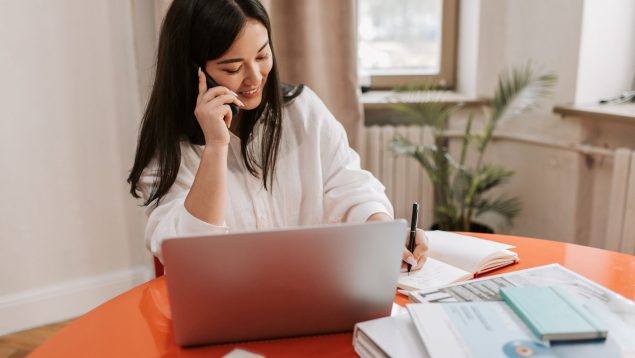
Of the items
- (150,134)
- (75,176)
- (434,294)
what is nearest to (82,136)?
(75,176)

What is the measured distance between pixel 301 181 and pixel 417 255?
0.46m

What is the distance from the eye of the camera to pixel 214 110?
120 cm

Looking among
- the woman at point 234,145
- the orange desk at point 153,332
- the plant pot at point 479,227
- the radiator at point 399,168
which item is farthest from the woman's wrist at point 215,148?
the plant pot at point 479,227

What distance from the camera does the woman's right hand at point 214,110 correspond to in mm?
1187

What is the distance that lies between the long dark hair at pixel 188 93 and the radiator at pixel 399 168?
133cm

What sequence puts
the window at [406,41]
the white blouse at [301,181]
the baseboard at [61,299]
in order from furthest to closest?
the window at [406,41]
the baseboard at [61,299]
the white blouse at [301,181]

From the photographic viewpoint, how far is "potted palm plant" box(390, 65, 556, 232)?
2471mm

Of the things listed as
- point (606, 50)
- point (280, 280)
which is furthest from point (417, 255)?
point (606, 50)

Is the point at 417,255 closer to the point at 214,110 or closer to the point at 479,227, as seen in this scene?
the point at 214,110

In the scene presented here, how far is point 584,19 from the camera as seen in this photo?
2.38 meters

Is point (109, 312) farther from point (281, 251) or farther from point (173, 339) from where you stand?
point (281, 251)

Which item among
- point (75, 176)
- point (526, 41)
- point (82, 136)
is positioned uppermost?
point (526, 41)

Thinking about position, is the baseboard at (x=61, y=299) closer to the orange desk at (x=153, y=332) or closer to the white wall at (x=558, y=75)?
the orange desk at (x=153, y=332)

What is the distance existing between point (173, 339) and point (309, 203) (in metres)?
0.68
